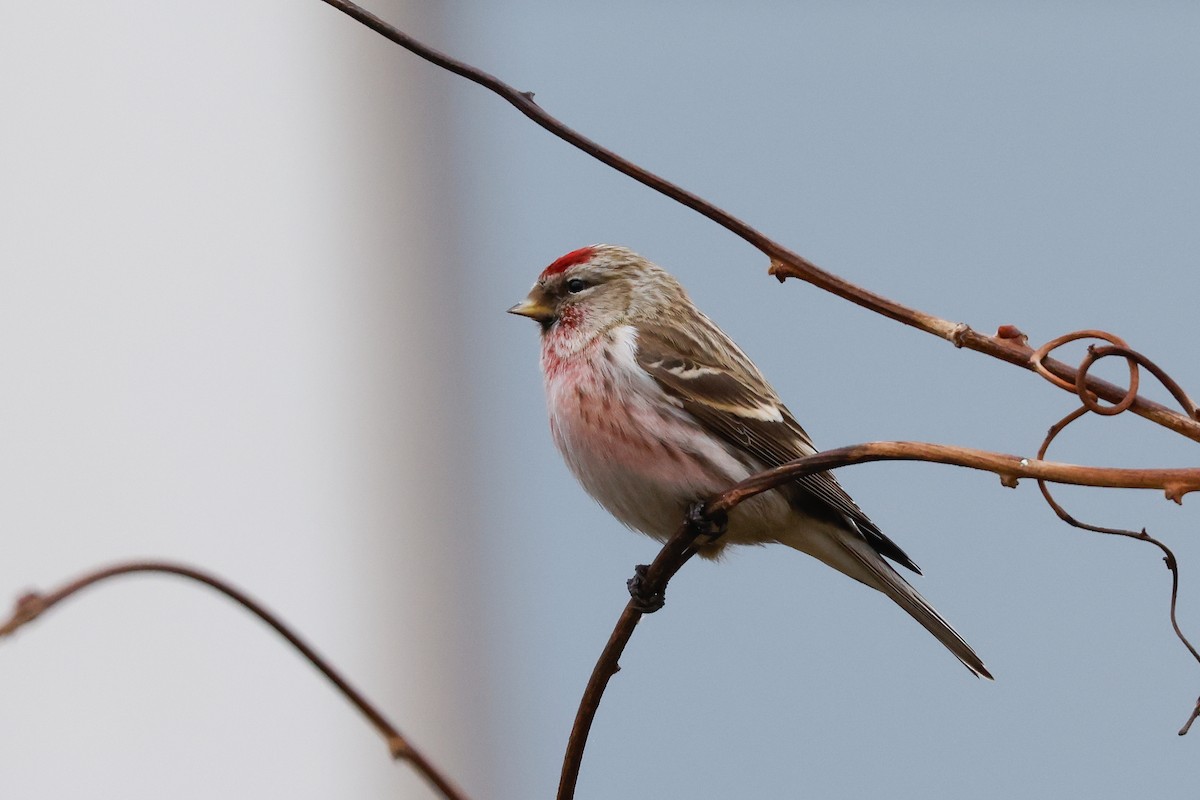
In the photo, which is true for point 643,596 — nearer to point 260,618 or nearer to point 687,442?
point 260,618

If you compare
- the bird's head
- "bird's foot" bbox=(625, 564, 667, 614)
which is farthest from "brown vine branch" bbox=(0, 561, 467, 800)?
the bird's head

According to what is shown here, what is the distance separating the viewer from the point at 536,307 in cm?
273

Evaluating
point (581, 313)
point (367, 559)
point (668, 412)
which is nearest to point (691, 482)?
point (668, 412)

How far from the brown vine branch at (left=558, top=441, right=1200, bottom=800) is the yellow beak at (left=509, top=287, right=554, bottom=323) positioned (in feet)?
4.35

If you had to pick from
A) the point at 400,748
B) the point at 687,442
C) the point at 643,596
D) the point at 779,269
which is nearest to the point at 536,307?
the point at 687,442

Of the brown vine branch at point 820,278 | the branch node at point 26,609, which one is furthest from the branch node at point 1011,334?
the branch node at point 26,609

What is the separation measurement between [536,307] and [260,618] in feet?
5.28

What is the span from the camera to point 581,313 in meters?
2.69

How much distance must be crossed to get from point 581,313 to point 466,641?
3174 millimetres

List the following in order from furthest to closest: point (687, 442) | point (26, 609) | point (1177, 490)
Answer: point (687, 442) → point (1177, 490) → point (26, 609)

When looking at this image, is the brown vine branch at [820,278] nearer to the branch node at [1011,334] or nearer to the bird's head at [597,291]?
the branch node at [1011,334]

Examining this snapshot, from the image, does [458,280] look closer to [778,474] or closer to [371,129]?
[371,129]

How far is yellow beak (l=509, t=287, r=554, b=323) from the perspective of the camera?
2.71m

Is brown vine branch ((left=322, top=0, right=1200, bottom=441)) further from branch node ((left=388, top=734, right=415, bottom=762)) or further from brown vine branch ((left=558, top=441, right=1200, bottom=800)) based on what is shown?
branch node ((left=388, top=734, right=415, bottom=762))
